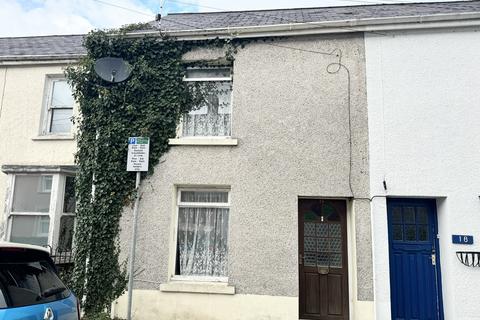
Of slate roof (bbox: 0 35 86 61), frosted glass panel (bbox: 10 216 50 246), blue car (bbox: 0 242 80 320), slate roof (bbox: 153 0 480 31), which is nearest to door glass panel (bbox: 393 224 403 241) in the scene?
slate roof (bbox: 153 0 480 31)

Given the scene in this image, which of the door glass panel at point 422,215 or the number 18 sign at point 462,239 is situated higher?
the door glass panel at point 422,215

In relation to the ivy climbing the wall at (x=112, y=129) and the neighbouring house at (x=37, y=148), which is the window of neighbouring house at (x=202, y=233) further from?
the neighbouring house at (x=37, y=148)

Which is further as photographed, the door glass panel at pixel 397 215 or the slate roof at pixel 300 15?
the slate roof at pixel 300 15

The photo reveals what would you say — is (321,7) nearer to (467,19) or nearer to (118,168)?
(467,19)

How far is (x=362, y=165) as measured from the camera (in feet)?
22.8

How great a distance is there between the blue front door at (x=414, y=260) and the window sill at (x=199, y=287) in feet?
10.3

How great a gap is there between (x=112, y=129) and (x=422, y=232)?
657 centimetres

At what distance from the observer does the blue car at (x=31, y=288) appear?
3096mm

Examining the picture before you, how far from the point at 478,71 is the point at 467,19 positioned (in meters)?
1.04

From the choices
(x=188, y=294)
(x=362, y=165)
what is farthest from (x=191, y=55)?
(x=188, y=294)

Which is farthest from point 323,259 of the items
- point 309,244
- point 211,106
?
point 211,106

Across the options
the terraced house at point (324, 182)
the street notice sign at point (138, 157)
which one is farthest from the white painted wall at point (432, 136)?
the street notice sign at point (138, 157)

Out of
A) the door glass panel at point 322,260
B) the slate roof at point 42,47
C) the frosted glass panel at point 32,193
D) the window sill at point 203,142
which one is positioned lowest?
the door glass panel at point 322,260

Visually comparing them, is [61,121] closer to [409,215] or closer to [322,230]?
[322,230]
